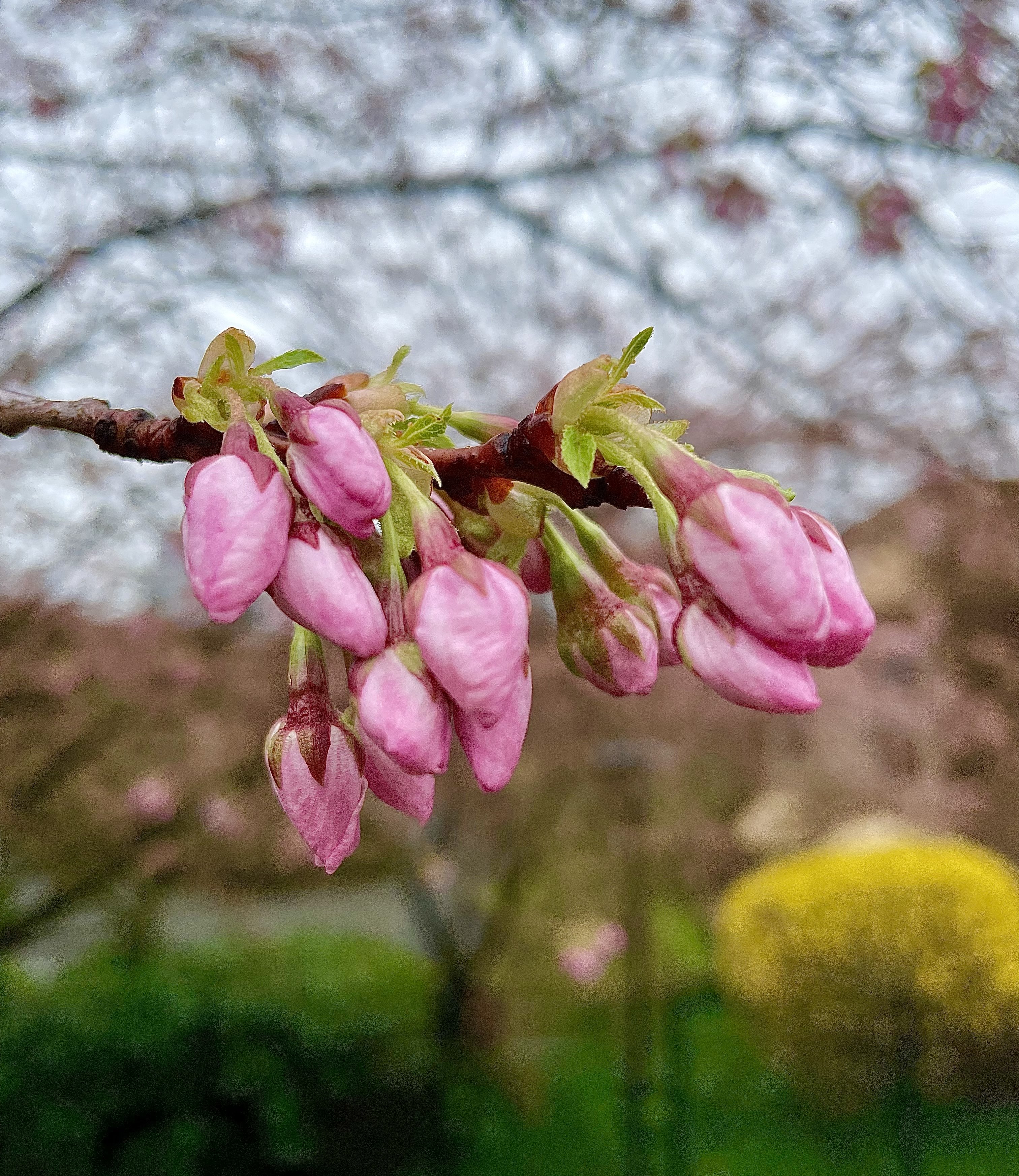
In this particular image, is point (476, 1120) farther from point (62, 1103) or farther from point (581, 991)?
point (581, 991)

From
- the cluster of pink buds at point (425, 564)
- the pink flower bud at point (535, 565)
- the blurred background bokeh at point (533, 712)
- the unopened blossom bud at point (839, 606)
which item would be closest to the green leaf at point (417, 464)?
the cluster of pink buds at point (425, 564)

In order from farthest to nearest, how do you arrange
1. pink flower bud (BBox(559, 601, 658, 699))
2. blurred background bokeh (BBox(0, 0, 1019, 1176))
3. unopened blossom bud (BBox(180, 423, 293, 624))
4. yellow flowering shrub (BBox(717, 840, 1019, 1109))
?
1. yellow flowering shrub (BBox(717, 840, 1019, 1109))
2. blurred background bokeh (BBox(0, 0, 1019, 1176))
3. pink flower bud (BBox(559, 601, 658, 699))
4. unopened blossom bud (BBox(180, 423, 293, 624))

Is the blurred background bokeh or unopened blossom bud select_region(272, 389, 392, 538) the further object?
the blurred background bokeh

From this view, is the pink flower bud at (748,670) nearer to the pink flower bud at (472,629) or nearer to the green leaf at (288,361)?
the pink flower bud at (472,629)

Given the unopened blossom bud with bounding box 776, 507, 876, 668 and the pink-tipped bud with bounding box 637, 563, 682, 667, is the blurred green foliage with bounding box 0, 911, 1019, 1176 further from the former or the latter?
the unopened blossom bud with bounding box 776, 507, 876, 668

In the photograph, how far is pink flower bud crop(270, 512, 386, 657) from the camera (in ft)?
1.84

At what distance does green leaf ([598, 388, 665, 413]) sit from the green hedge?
4.15 metres

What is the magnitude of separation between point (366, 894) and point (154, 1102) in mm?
10506

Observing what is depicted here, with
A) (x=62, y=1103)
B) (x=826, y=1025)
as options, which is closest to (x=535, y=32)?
(x=62, y=1103)

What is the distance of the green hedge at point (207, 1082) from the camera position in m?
3.72

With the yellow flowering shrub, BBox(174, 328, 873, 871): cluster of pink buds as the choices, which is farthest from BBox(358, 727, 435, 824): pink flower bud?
the yellow flowering shrub

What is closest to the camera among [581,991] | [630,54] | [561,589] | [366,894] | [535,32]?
[561,589]

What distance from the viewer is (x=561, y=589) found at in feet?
2.23

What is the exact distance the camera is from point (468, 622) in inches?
21.5
